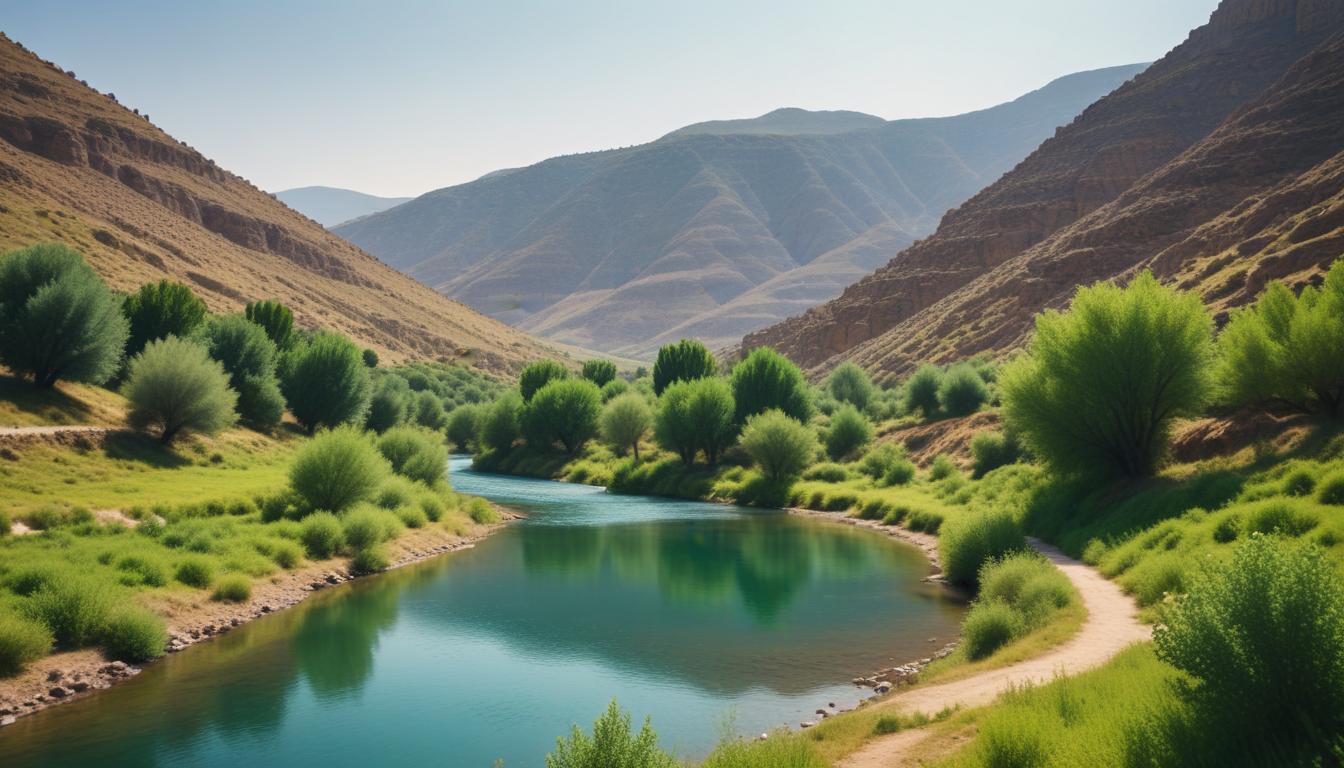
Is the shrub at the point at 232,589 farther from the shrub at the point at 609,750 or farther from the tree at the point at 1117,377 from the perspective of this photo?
the tree at the point at 1117,377

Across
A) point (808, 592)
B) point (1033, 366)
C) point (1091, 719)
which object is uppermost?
point (1033, 366)

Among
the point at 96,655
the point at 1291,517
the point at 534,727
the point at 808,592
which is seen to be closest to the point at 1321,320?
the point at 1291,517

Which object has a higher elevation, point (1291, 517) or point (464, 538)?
point (1291, 517)

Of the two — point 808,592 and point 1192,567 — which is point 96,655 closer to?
point 808,592

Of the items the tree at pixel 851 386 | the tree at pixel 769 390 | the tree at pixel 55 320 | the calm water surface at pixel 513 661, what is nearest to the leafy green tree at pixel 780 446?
the tree at pixel 769 390

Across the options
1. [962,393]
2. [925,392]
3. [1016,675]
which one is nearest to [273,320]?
[925,392]

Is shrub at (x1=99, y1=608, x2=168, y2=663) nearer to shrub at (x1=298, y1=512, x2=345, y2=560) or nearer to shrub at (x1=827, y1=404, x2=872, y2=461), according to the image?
shrub at (x1=298, y1=512, x2=345, y2=560)

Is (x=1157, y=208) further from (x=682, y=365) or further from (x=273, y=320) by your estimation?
(x=273, y=320)

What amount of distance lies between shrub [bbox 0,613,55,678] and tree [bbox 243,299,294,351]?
49.7 meters

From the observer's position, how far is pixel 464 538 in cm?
4212

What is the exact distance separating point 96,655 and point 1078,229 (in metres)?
87.9

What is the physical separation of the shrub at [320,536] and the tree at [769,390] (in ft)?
119

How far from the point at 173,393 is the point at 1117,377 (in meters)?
37.7

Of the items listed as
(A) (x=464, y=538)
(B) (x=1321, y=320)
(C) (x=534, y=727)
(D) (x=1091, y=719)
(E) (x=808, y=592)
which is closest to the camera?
(D) (x=1091, y=719)
